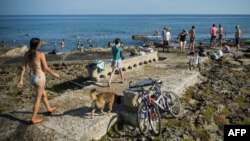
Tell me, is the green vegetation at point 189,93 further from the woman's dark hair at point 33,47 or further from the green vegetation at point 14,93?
the green vegetation at point 14,93

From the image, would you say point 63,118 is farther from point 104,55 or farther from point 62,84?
point 104,55

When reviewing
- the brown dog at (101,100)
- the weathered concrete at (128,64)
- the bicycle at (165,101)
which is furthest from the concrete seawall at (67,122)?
the weathered concrete at (128,64)

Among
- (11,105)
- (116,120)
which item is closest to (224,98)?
(116,120)

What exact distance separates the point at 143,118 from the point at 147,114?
8.8 inches

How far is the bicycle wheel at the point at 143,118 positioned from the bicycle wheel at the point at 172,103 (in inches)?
44.0

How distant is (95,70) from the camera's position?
541 inches

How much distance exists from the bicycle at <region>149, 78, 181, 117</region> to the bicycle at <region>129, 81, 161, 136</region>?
27 centimetres

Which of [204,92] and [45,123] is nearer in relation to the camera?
[45,123]

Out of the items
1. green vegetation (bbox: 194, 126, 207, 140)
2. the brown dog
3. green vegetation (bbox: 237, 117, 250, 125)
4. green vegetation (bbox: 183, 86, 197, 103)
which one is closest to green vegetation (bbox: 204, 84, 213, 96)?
green vegetation (bbox: 183, 86, 197, 103)

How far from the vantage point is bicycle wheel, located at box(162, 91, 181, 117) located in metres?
9.77

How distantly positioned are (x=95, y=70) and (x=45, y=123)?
543 cm

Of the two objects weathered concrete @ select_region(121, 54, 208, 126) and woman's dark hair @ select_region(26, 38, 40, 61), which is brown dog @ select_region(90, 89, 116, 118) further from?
woman's dark hair @ select_region(26, 38, 40, 61)

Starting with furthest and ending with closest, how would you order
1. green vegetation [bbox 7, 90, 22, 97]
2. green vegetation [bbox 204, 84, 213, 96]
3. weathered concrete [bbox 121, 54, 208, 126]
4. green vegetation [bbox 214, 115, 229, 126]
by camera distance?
green vegetation [bbox 7, 90, 22, 97], green vegetation [bbox 204, 84, 213, 96], green vegetation [bbox 214, 115, 229, 126], weathered concrete [bbox 121, 54, 208, 126]

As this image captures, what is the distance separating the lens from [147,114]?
865 centimetres
